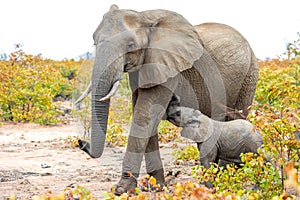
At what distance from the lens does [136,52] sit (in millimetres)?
4734

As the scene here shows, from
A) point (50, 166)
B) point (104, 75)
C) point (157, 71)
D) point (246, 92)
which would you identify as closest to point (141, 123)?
point (157, 71)

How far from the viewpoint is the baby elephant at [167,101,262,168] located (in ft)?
15.5

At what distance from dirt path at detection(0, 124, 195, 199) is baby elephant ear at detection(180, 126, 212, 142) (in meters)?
1.07

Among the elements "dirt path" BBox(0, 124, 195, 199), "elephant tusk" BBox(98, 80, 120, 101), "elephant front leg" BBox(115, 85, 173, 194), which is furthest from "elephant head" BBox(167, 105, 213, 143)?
"dirt path" BBox(0, 124, 195, 199)

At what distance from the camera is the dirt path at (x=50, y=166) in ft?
17.8

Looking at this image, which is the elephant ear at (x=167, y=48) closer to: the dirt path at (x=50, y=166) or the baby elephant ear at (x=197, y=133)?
the baby elephant ear at (x=197, y=133)

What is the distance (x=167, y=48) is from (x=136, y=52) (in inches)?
15.2

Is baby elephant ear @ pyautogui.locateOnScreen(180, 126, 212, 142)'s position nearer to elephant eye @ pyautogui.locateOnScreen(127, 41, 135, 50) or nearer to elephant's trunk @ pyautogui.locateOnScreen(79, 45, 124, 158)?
elephant's trunk @ pyautogui.locateOnScreen(79, 45, 124, 158)

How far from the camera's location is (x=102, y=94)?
14.9 ft

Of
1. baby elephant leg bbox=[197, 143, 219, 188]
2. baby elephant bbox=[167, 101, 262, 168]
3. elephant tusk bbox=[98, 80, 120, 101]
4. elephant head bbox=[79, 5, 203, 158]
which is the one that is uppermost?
elephant head bbox=[79, 5, 203, 158]

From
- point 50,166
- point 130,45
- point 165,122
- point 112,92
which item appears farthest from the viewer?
point 165,122

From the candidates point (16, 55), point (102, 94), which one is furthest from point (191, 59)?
point (16, 55)

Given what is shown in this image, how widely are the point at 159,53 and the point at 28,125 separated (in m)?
6.96

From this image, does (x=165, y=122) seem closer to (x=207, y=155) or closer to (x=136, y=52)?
(x=207, y=155)
